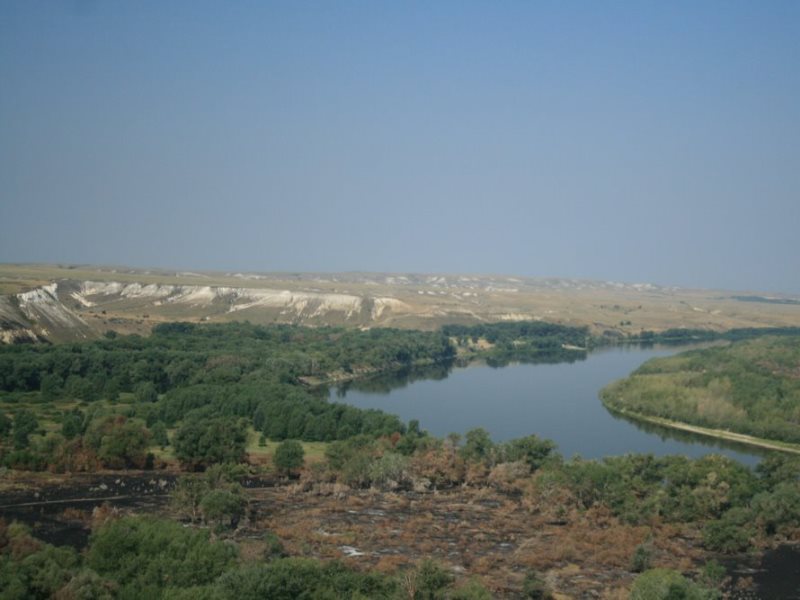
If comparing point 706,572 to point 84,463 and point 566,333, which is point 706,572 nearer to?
point 84,463

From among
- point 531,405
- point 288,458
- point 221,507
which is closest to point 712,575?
A: point 221,507

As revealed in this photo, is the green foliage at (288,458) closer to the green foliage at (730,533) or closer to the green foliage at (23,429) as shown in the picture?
the green foliage at (23,429)

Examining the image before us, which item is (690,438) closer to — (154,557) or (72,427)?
(72,427)

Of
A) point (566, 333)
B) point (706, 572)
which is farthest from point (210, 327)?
point (706, 572)

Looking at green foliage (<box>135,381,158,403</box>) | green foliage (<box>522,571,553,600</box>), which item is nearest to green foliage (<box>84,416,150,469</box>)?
green foliage (<box>135,381,158,403</box>)

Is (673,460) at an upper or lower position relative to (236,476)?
upper

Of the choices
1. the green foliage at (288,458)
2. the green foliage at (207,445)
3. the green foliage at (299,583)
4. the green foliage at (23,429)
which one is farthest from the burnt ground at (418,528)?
the green foliage at (23,429)
